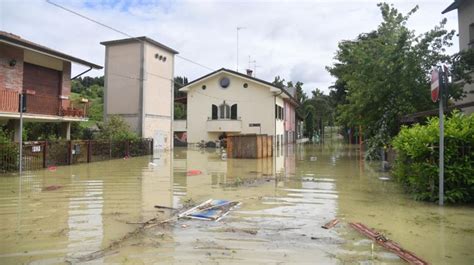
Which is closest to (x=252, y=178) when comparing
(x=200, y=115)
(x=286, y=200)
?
(x=286, y=200)

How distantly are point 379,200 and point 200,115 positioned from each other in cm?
3303

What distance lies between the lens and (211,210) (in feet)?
26.5

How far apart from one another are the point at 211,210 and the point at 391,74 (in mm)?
14287

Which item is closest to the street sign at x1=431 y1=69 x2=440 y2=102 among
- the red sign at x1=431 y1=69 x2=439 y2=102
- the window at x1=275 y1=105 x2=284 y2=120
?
the red sign at x1=431 y1=69 x2=439 y2=102

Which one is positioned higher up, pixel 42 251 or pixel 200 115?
pixel 200 115

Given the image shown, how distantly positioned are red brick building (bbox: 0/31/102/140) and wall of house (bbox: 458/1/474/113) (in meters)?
19.1

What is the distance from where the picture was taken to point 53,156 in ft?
61.5

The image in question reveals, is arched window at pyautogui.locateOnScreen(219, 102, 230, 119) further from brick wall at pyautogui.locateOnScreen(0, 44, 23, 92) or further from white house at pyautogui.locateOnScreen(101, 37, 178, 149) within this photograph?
brick wall at pyautogui.locateOnScreen(0, 44, 23, 92)

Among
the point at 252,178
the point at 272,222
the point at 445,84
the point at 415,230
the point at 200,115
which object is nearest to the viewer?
the point at 415,230

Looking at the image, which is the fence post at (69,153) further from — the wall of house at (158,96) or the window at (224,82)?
the window at (224,82)

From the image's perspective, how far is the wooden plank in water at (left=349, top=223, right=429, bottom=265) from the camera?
16.3ft

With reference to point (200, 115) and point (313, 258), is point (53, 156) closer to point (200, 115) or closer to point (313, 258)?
point (313, 258)

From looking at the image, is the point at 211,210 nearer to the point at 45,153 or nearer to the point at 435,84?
the point at 435,84

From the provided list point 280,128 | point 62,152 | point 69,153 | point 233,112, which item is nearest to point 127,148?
point 69,153
